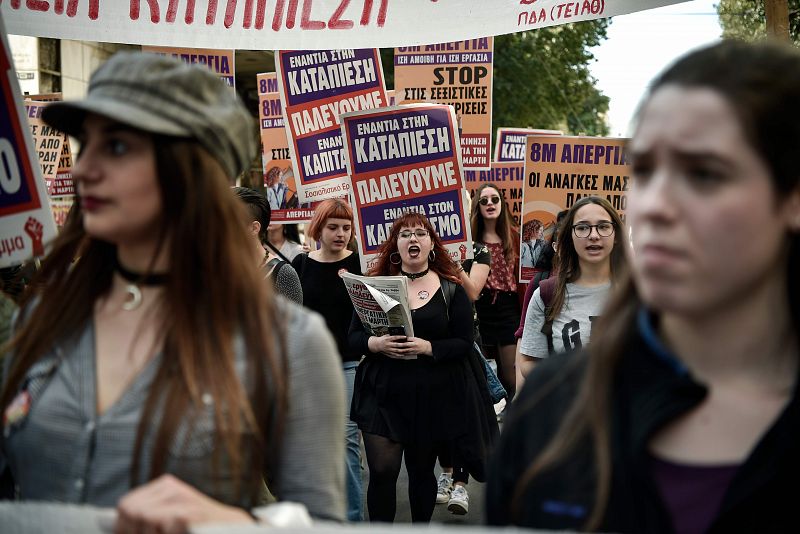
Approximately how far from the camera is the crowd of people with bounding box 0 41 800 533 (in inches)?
67.1

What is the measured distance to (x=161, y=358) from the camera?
2.22 meters

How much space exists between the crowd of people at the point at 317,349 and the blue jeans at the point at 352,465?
3.67 m

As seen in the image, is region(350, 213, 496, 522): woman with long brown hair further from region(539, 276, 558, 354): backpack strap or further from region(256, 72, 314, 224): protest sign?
region(256, 72, 314, 224): protest sign

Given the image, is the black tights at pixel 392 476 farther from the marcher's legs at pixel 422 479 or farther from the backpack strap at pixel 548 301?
the backpack strap at pixel 548 301

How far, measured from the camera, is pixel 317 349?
2.28m

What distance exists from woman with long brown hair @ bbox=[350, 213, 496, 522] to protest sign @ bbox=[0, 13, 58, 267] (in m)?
3.26

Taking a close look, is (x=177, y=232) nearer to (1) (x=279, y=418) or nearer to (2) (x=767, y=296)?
(1) (x=279, y=418)

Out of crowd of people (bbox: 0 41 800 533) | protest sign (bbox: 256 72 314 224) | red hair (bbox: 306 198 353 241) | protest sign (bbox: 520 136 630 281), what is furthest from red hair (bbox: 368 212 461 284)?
protest sign (bbox: 256 72 314 224)

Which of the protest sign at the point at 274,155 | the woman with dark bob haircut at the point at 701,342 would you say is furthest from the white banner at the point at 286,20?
the protest sign at the point at 274,155

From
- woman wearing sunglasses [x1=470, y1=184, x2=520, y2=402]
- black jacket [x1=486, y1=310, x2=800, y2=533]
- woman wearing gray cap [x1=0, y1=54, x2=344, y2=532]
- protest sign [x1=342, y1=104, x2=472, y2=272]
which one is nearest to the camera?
black jacket [x1=486, y1=310, x2=800, y2=533]

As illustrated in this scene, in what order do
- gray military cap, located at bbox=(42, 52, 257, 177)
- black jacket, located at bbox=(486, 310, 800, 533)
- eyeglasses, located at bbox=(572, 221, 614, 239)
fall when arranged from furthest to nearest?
1. eyeglasses, located at bbox=(572, 221, 614, 239)
2. gray military cap, located at bbox=(42, 52, 257, 177)
3. black jacket, located at bbox=(486, 310, 800, 533)

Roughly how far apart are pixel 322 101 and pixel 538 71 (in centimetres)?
2120

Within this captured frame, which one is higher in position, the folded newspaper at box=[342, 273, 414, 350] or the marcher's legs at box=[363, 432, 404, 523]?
the folded newspaper at box=[342, 273, 414, 350]

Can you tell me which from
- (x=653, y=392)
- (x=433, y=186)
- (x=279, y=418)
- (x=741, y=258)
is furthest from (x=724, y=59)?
(x=433, y=186)
